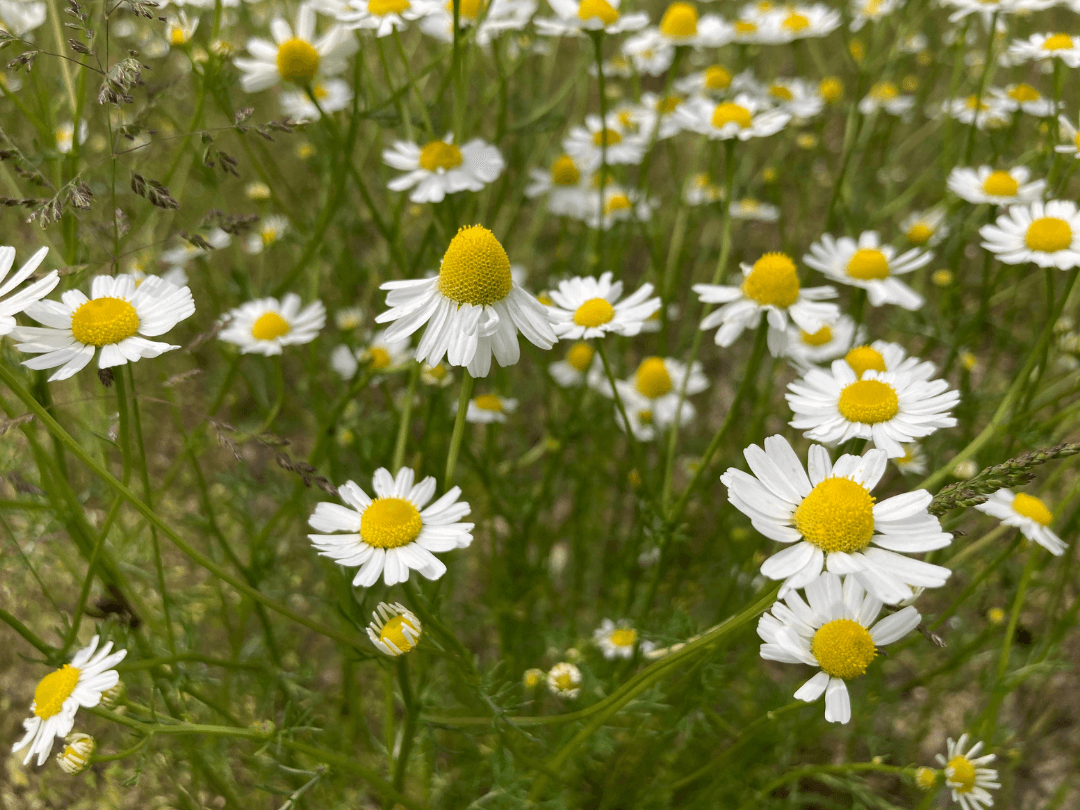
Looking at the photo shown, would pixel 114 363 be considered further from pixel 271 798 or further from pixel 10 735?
pixel 10 735

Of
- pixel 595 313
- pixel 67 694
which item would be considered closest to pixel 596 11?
pixel 595 313

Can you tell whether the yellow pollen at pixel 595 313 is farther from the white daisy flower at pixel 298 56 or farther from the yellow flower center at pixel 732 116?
the white daisy flower at pixel 298 56

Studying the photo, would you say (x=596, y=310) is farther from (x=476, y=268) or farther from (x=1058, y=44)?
(x=1058, y=44)

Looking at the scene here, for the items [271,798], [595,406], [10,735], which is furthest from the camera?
[595,406]

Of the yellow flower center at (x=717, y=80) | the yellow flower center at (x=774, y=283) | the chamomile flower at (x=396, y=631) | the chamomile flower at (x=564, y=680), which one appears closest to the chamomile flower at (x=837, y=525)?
the chamomile flower at (x=396, y=631)

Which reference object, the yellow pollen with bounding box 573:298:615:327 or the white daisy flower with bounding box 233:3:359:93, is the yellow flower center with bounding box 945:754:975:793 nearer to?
the yellow pollen with bounding box 573:298:615:327

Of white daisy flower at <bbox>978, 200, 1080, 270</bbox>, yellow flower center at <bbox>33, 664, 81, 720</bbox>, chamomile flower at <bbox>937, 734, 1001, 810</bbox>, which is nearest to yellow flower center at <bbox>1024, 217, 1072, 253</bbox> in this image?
white daisy flower at <bbox>978, 200, 1080, 270</bbox>

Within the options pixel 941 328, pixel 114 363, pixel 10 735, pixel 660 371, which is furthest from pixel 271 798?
pixel 941 328
